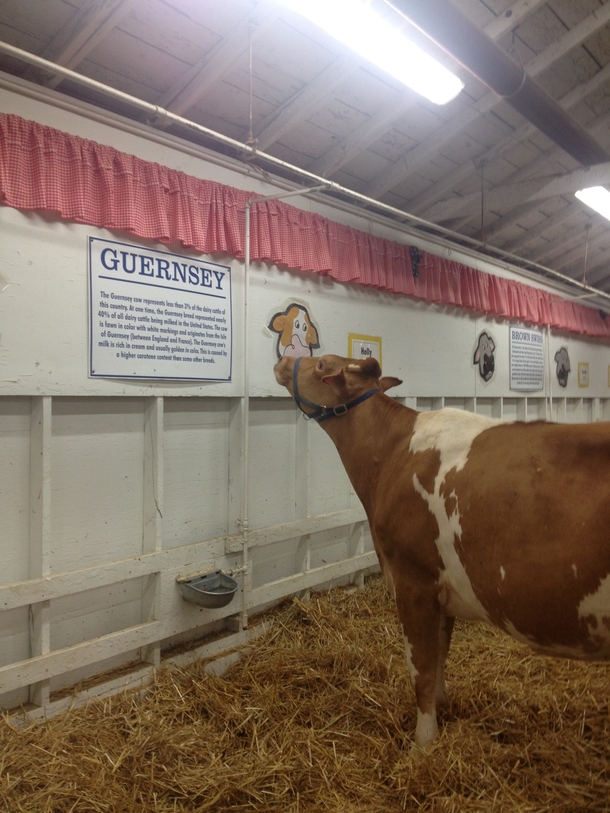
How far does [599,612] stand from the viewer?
1.62 meters

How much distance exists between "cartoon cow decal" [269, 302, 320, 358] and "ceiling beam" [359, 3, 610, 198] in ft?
3.91

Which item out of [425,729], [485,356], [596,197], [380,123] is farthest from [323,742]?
[596,197]

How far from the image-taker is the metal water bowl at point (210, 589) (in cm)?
268

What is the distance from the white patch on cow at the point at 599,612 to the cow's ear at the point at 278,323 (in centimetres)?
228

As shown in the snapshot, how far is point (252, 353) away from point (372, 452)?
3.74 feet

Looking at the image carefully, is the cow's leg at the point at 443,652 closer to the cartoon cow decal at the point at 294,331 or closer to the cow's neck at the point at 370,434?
the cow's neck at the point at 370,434

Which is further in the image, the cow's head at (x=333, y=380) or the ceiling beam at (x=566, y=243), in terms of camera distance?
the ceiling beam at (x=566, y=243)

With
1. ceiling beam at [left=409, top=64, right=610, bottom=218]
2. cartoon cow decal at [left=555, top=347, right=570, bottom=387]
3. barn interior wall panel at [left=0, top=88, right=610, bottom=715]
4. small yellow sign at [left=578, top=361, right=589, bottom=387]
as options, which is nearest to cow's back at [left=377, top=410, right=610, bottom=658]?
barn interior wall panel at [left=0, top=88, right=610, bottom=715]

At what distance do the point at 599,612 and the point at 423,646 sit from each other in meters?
0.75

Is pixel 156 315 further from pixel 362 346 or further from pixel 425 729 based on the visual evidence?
pixel 425 729

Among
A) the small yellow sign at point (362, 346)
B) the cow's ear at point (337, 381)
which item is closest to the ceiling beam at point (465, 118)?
the small yellow sign at point (362, 346)

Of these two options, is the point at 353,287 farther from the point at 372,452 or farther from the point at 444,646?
the point at 444,646

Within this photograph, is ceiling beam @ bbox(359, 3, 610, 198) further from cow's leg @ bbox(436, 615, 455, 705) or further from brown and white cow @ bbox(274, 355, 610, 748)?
cow's leg @ bbox(436, 615, 455, 705)

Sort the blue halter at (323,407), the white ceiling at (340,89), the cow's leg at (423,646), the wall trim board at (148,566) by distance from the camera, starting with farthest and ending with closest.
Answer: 1. the blue halter at (323,407)
2. the white ceiling at (340,89)
3. the wall trim board at (148,566)
4. the cow's leg at (423,646)
